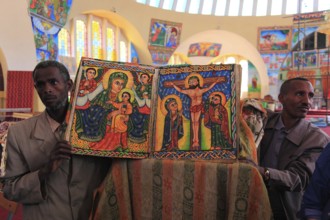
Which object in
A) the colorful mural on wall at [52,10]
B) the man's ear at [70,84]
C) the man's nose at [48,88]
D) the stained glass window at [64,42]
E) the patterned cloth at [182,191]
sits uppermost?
the colorful mural on wall at [52,10]

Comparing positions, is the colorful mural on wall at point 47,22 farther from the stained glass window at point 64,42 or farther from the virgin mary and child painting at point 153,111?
the virgin mary and child painting at point 153,111

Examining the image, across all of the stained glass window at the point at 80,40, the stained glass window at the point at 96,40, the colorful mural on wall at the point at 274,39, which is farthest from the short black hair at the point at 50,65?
the colorful mural on wall at the point at 274,39

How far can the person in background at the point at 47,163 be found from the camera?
178cm

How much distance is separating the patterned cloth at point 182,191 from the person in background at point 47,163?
15 centimetres

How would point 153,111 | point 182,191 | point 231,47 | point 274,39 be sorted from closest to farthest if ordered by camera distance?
point 182,191
point 153,111
point 274,39
point 231,47

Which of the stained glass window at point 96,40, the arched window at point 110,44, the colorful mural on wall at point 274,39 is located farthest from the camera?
the colorful mural on wall at point 274,39

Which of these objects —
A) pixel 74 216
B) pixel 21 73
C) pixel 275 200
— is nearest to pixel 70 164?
pixel 74 216

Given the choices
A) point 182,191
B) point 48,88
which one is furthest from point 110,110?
point 182,191

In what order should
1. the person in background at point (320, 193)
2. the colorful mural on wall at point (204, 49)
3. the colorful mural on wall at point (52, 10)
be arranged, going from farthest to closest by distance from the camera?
the colorful mural on wall at point (204, 49) < the colorful mural on wall at point (52, 10) < the person in background at point (320, 193)

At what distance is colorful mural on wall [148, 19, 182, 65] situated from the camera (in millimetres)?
19469

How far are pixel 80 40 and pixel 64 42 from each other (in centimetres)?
103

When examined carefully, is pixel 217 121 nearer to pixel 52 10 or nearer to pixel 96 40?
pixel 52 10

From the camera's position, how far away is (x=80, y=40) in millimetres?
16344

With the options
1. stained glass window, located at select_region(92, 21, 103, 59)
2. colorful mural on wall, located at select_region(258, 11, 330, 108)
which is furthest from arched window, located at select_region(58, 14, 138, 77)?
colorful mural on wall, located at select_region(258, 11, 330, 108)
